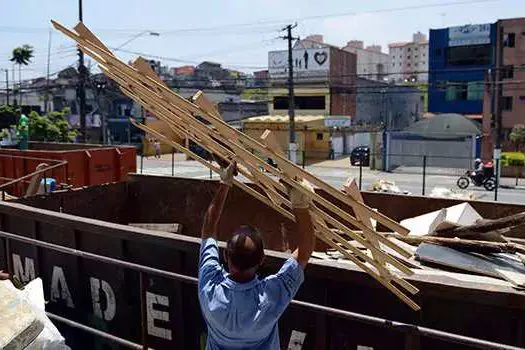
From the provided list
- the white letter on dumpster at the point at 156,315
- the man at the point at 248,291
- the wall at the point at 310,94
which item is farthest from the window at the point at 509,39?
the man at the point at 248,291

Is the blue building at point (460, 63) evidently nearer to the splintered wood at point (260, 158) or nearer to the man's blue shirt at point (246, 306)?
the splintered wood at point (260, 158)

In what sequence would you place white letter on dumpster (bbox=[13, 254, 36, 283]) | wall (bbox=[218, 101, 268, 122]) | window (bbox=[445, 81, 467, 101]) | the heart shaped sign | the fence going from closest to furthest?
white letter on dumpster (bbox=[13, 254, 36, 283]) → the fence → window (bbox=[445, 81, 467, 101]) → the heart shaped sign → wall (bbox=[218, 101, 268, 122])

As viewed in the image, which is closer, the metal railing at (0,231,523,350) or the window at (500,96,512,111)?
the metal railing at (0,231,523,350)

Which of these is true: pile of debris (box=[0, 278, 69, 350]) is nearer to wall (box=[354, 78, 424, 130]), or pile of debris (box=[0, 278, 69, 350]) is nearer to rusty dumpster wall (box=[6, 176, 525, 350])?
rusty dumpster wall (box=[6, 176, 525, 350])

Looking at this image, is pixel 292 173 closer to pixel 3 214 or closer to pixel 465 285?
pixel 465 285

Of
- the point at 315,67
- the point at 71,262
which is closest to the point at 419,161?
the point at 315,67

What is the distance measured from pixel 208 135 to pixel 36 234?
253cm

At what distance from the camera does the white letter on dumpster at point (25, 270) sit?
5207 millimetres

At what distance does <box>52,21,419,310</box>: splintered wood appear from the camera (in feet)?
9.50

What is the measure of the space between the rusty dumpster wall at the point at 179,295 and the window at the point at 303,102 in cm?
4937

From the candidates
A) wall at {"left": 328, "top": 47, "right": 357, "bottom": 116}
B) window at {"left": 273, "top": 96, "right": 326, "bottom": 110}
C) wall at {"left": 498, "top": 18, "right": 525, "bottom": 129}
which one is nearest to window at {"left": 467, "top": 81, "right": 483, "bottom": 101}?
wall at {"left": 498, "top": 18, "right": 525, "bottom": 129}

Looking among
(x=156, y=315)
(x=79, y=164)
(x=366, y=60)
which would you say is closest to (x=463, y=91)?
(x=79, y=164)

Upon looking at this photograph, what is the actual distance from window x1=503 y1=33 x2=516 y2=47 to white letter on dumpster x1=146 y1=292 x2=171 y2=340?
49712mm

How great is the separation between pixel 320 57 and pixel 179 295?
189 feet
